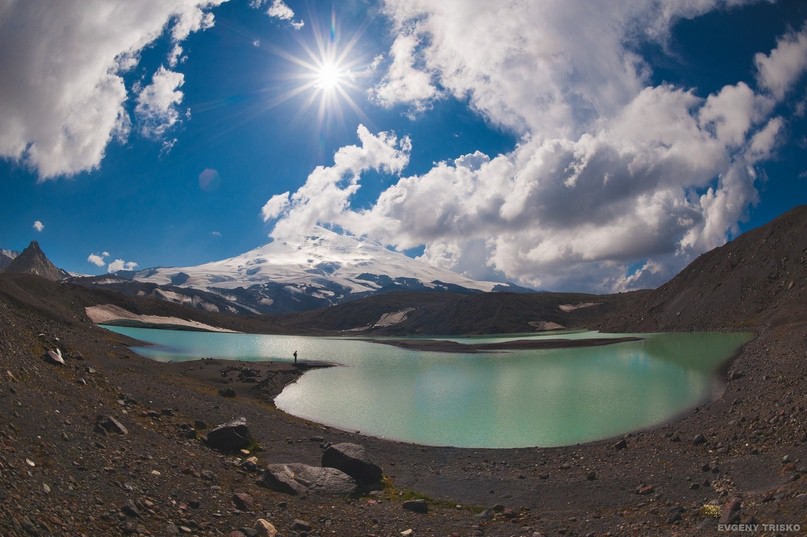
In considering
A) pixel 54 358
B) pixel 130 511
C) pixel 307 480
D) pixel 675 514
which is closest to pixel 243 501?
pixel 307 480

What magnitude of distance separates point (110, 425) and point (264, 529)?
33.7 ft

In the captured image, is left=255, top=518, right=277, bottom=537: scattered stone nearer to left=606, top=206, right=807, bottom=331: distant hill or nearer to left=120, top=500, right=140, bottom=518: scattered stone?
left=120, top=500, right=140, bottom=518: scattered stone

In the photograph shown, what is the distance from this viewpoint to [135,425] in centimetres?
A: 2252

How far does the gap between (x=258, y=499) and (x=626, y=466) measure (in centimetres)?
1789

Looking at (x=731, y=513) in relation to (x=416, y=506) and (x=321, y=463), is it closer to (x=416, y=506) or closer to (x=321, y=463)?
(x=416, y=506)

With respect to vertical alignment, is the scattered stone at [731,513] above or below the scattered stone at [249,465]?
below

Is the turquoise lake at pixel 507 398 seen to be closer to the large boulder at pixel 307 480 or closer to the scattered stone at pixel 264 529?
the large boulder at pixel 307 480

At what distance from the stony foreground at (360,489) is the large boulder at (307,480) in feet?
1.13

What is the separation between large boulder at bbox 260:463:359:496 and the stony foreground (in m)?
0.35

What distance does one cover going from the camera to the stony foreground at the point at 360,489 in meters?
13.3

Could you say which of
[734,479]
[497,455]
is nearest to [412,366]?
[497,455]

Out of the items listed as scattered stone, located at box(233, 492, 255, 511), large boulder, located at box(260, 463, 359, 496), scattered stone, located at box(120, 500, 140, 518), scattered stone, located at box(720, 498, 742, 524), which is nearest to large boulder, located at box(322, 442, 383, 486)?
large boulder, located at box(260, 463, 359, 496)

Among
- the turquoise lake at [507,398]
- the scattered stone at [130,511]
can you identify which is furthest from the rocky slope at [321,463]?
the turquoise lake at [507,398]

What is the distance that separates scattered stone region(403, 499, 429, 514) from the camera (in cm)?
1869
